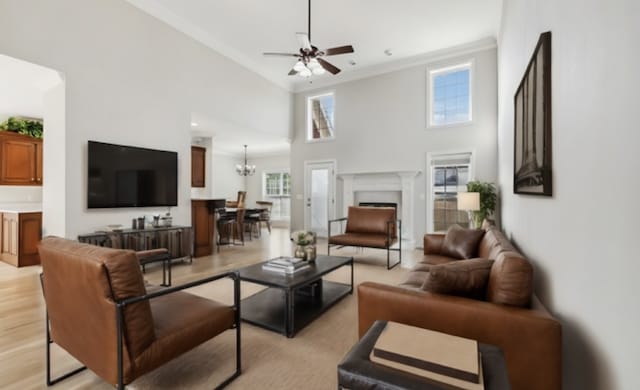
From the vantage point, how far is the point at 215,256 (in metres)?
5.40

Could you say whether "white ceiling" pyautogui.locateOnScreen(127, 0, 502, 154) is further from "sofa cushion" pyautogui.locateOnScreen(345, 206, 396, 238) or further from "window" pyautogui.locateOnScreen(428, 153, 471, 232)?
"sofa cushion" pyautogui.locateOnScreen(345, 206, 396, 238)

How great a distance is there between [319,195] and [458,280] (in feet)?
19.8

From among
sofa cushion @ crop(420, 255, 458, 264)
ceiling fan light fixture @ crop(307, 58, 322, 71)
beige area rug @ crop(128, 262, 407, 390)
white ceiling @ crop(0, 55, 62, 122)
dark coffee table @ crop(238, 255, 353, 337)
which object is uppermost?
ceiling fan light fixture @ crop(307, 58, 322, 71)

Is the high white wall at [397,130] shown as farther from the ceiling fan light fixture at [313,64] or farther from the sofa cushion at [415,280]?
the sofa cushion at [415,280]

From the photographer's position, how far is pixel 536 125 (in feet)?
5.99

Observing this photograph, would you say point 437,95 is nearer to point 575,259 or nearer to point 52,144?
point 575,259

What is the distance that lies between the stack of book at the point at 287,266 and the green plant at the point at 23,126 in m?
5.97

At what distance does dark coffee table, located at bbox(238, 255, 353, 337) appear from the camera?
2.43 meters

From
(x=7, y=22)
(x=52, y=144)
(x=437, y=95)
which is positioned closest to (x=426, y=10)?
(x=437, y=95)

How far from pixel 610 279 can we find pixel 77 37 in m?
5.33

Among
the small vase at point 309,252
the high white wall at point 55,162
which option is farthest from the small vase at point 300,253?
the high white wall at point 55,162

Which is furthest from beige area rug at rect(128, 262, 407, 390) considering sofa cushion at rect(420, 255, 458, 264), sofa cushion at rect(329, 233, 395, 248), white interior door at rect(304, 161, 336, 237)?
white interior door at rect(304, 161, 336, 237)

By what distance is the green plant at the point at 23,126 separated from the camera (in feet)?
17.8

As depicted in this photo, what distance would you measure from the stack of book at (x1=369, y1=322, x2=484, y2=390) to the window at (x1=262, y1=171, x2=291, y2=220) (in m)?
10.3
